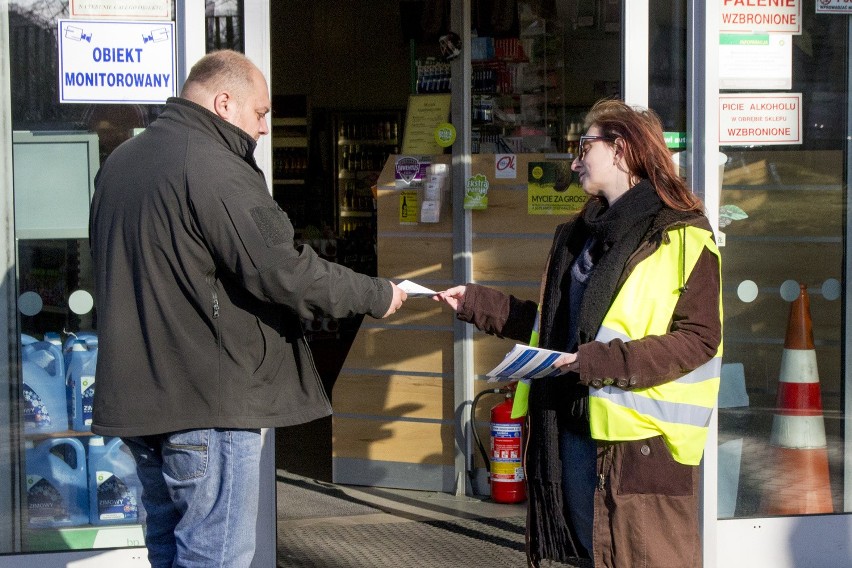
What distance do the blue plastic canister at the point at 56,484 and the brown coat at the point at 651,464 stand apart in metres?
2.36

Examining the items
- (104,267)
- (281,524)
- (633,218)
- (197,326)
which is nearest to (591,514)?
(633,218)

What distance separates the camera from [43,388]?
450 cm

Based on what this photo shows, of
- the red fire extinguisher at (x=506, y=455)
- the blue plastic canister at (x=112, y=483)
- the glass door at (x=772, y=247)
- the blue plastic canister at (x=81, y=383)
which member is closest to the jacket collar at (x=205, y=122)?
→ the blue plastic canister at (x=81, y=383)

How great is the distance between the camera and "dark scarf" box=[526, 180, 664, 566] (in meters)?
3.15

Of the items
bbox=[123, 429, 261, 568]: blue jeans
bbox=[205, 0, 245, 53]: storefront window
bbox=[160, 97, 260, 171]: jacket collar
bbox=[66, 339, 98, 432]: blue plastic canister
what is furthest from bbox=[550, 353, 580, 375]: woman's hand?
bbox=[66, 339, 98, 432]: blue plastic canister

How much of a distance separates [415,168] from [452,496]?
1915 mm

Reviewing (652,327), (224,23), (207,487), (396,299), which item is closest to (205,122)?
(396,299)

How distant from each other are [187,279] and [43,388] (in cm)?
181

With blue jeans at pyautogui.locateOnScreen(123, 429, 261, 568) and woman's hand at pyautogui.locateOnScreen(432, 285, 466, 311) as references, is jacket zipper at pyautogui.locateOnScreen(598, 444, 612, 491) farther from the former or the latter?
blue jeans at pyautogui.locateOnScreen(123, 429, 261, 568)

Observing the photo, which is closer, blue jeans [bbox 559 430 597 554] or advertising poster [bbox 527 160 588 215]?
blue jeans [bbox 559 430 597 554]

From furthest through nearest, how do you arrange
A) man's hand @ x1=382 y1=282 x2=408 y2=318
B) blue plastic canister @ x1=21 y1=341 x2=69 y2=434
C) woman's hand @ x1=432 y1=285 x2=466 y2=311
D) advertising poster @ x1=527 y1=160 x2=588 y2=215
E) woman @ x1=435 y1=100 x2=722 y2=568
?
1. advertising poster @ x1=527 y1=160 x2=588 y2=215
2. blue plastic canister @ x1=21 y1=341 x2=69 y2=434
3. woman's hand @ x1=432 y1=285 x2=466 y2=311
4. man's hand @ x1=382 y1=282 x2=408 y2=318
5. woman @ x1=435 y1=100 x2=722 y2=568

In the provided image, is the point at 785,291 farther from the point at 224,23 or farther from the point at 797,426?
the point at 224,23

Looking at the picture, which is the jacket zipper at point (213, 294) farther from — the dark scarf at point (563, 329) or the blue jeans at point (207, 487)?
the dark scarf at point (563, 329)

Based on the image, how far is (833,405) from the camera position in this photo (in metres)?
4.99
